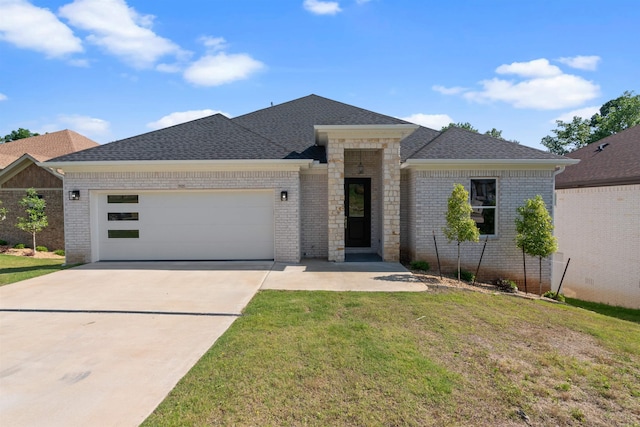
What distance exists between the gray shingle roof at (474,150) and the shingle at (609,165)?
9.64 feet

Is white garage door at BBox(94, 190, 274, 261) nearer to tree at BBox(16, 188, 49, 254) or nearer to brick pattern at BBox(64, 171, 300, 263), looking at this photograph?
brick pattern at BBox(64, 171, 300, 263)

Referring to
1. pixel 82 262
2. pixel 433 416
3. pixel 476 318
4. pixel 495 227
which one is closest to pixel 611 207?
pixel 495 227

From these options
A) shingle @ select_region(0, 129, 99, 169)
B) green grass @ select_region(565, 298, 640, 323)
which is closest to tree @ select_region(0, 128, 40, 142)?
shingle @ select_region(0, 129, 99, 169)

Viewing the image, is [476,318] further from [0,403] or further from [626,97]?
[626,97]

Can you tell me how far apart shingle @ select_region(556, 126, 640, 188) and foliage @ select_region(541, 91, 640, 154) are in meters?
19.4

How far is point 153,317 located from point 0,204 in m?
14.5

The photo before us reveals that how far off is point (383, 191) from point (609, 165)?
29.3ft

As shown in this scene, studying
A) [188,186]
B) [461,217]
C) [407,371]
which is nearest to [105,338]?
[407,371]

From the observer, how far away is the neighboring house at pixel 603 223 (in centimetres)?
1074

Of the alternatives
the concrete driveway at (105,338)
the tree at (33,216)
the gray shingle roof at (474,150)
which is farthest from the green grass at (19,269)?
the gray shingle roof at (474,150)

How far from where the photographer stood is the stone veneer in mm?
9922

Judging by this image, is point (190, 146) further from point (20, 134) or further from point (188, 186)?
point (20, 134)

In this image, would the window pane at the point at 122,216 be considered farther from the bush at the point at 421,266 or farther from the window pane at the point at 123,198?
the bush at the point at 421,266

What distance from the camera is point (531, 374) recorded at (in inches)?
151
